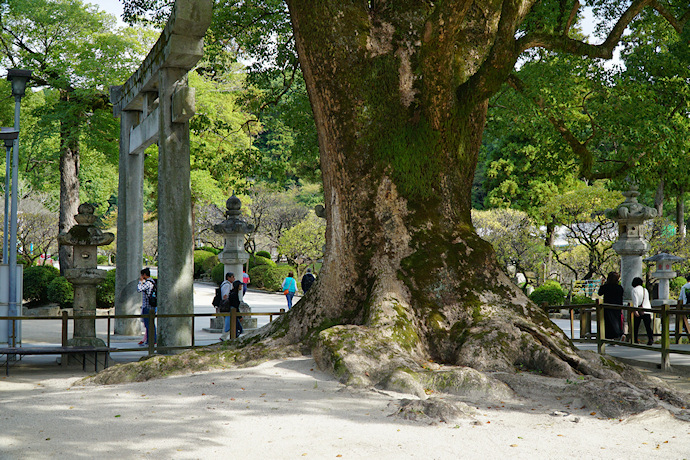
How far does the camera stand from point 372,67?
7391 millimetres

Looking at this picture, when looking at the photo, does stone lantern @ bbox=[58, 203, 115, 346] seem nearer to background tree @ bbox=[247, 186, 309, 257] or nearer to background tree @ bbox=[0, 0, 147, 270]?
background tree @ bbox=[0, 0, 147, 270]

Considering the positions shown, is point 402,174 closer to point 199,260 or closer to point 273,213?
point 273,213

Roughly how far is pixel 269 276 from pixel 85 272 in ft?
66.3

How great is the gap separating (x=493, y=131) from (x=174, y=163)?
28.0ft

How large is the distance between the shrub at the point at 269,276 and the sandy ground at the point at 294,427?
24436mm

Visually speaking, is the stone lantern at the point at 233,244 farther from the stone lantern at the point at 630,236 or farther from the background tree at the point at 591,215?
the background tree at the point at 591,215

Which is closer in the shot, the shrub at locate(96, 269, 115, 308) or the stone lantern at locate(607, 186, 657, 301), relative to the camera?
the stone lantern at locate(607, 186, 657, 301)

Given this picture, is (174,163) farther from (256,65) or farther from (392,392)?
(392,392)

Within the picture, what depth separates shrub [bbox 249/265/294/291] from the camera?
30672 mm

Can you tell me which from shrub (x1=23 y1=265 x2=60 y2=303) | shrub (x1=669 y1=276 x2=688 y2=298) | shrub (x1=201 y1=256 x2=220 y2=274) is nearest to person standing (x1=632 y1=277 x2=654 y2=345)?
shrub (x1=669 y1=276 x2=688 y2=298)

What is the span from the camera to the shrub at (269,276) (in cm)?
3067

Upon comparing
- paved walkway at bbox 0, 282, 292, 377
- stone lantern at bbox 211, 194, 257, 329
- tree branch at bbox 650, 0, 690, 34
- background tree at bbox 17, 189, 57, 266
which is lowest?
paved walkway at bbox 0, 282, 292, 377

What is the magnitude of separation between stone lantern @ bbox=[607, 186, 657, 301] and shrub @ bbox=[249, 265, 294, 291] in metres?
18.3

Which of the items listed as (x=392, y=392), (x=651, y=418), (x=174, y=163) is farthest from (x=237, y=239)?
(x=651, y=418)
